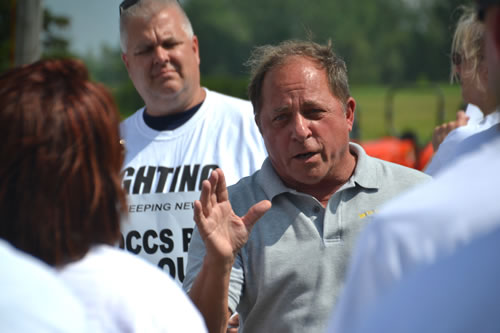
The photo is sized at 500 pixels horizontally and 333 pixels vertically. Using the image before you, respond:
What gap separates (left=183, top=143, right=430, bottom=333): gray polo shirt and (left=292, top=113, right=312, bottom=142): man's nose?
0.67 feet

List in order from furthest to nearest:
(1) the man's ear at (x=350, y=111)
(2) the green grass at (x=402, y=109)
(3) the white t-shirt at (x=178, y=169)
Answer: (2) the green grass at (x=402, y=109)
(3) the white t-shirt at (x=178, y=169)
(1) the man's ear at (x=350, y=111)

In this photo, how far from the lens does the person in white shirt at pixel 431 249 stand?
938 millimetres

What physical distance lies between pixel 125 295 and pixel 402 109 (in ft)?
135

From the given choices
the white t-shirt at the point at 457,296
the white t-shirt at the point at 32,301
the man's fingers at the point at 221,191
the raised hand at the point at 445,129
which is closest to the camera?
the white t-shirt at the point at 457,296

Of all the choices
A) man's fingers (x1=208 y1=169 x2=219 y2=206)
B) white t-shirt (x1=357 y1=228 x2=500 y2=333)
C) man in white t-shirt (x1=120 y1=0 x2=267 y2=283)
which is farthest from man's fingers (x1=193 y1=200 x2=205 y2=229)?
white t-shirt (x1=357 y1=228 x2=500 y2=333)

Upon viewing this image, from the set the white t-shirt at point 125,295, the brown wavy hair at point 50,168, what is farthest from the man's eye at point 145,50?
the white t-shirt at point 125,295

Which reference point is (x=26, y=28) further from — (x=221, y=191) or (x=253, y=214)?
(x=253, y=214)

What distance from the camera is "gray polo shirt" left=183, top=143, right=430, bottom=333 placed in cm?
236

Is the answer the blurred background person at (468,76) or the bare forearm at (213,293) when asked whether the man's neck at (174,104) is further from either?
the bare forearm at (213,293)

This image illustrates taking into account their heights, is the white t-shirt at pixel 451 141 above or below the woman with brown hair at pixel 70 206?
below

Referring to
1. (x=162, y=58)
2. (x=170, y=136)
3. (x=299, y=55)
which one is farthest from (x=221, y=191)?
(x=162, y=58)

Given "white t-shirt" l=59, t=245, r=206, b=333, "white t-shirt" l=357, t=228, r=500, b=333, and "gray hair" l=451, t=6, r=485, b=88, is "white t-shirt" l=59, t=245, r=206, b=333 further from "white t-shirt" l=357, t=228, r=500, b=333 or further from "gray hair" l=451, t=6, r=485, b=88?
"gray hair" l=451, t=6, r=485, b=88

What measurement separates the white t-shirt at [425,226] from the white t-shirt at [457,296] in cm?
2

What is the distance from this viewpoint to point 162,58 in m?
3.72
